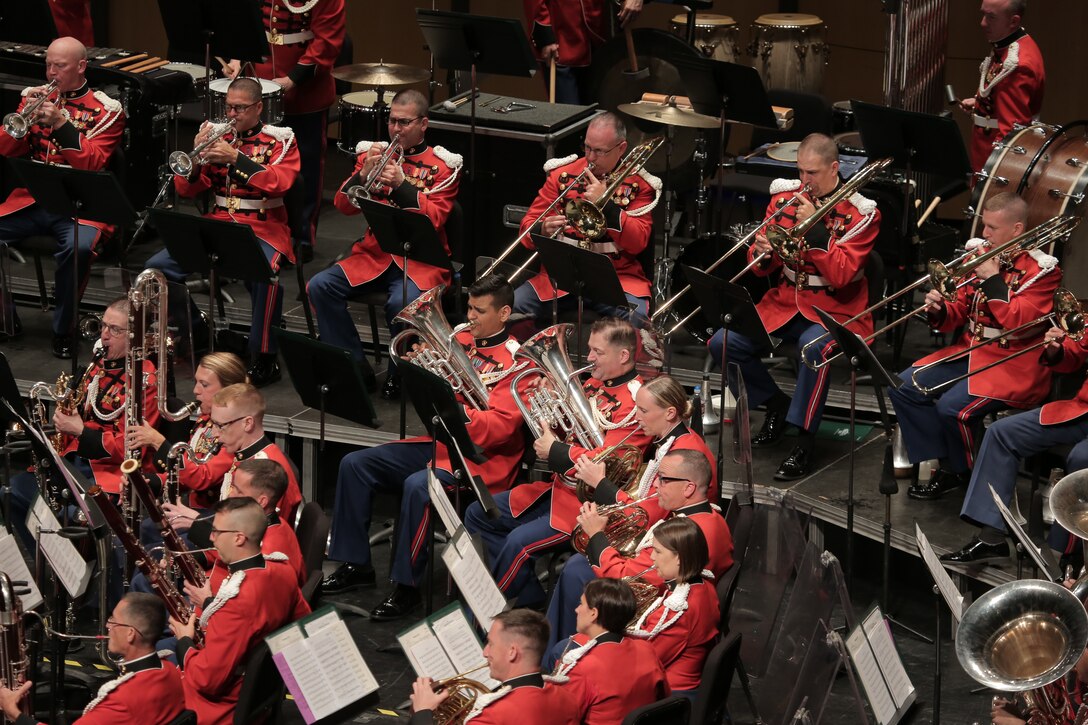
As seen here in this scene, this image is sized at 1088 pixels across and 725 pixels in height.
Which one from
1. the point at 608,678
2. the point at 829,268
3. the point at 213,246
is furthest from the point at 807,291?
the point at 608,678

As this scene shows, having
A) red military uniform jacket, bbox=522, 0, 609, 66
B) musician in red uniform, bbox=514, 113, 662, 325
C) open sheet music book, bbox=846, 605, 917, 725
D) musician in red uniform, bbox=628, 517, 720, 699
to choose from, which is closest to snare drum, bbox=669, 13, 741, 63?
red military uniform jacket, bbox=522, 0, 609, 66

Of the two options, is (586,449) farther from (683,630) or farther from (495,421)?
(683,630)

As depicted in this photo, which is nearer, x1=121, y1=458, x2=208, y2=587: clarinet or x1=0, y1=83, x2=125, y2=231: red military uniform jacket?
x1=121, y1=458, x2=208, y2=587: clarinet

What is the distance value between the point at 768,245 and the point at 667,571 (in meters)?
2.55

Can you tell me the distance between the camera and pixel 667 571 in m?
6.30

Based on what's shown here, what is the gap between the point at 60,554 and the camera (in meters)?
6.98

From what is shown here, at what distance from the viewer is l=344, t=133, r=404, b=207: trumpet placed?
9.01 meters

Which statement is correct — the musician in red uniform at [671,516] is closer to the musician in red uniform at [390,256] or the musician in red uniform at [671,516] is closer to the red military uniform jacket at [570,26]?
the musician in red uniform at [390,256]

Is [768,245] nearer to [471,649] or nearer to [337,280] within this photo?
[337,280]

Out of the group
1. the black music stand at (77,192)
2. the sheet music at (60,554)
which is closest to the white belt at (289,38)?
the black music stand at (77,192)

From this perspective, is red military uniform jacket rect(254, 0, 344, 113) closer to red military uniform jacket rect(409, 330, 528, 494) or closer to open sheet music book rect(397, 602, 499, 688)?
red military uniform jacket rect(409, 330, 528, 494)

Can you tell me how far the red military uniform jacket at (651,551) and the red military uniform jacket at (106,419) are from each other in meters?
2.48

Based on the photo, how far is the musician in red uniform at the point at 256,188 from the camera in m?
9.25

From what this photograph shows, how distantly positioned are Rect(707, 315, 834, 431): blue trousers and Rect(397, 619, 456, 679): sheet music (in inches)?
104
